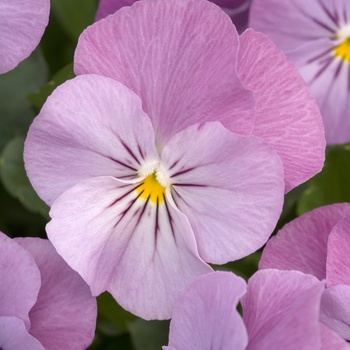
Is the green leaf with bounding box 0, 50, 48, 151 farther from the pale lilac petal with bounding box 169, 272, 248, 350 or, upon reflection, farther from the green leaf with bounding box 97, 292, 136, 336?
the pale lilac petal with bounding box 169, 272, 248, 350

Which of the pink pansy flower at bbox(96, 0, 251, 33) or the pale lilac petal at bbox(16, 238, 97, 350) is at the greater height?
the pink pansy flower at bbox(96, 0, 251, 33)

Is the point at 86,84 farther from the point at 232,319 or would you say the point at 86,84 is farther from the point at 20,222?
the point at 20,222

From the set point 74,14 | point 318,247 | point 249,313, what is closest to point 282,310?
point 249,313

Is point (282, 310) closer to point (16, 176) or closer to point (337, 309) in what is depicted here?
point (337, 309)

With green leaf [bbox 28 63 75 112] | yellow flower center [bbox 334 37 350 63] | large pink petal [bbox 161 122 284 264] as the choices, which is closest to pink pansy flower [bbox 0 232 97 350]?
large pink petal [bbox 161 122 284 264]

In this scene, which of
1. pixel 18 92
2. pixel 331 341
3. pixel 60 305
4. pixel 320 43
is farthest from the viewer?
pixel 18 92

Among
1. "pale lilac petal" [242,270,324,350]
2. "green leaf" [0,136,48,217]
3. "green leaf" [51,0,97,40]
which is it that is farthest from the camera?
"green leaf" [51,0,97,40]
